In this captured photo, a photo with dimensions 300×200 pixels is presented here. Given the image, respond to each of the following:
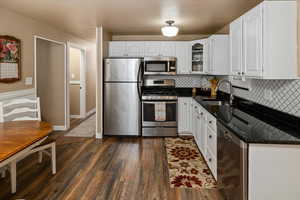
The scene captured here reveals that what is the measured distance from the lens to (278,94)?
271 cm

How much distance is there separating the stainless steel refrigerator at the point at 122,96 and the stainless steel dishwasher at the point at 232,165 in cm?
283

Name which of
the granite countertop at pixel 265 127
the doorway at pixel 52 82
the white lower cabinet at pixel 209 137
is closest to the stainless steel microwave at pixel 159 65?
the white lower cabinet at pixel 209 137

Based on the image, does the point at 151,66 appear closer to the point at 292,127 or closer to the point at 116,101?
the point at 116,101

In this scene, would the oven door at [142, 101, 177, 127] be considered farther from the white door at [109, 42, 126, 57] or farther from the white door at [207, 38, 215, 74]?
the white door at [109, 42, 126, 57]

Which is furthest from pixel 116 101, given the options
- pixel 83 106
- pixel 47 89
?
pixel 83 106

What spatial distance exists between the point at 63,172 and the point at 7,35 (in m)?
2.25

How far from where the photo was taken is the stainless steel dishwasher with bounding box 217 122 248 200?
2002 mm

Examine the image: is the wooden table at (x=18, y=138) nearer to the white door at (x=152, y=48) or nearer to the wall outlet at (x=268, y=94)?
the wall outlet at (x=268, y=94)

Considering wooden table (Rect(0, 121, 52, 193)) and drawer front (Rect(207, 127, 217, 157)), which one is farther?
drawer front (Rect(207, 127, 217, 157))

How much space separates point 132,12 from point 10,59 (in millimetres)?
2039

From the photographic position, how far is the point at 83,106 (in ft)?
25.2

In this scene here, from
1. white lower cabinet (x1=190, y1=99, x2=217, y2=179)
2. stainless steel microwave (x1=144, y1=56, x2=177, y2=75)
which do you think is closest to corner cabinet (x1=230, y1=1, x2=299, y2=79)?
white lower cabinet (x1=190, y1=99, x2=217, y2=179)

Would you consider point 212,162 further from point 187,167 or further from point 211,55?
point 211,55

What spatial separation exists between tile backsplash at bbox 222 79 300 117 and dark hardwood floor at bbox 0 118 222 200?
1.20m
